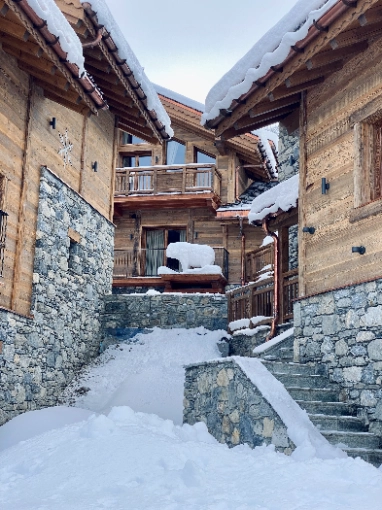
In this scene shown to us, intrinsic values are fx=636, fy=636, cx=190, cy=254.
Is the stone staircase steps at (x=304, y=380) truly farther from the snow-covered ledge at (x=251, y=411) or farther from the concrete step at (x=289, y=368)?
the snow-covered ledge at (x=251, y=411)

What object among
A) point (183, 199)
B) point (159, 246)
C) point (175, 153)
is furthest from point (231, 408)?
point (175, 153)

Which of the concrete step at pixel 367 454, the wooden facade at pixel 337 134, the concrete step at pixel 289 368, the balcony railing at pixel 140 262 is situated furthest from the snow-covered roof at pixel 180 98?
the concrete step at pixel 367 454

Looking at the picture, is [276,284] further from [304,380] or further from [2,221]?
[2,221]

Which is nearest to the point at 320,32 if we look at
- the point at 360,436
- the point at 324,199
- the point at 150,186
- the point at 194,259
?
the point at 324,199

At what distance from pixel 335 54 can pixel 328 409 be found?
4457mm

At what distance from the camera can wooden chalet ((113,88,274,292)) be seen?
19766 mm

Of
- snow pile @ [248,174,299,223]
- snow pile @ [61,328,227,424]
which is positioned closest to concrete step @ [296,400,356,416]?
snow pile @ [61,328,227,424]

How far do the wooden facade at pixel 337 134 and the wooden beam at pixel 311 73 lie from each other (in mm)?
13

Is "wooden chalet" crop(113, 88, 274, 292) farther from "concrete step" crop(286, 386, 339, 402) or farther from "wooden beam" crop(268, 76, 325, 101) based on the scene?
"concrete step" crop(286, 386, 339, 402)

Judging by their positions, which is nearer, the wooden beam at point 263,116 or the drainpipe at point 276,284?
the wooden beam at point 263,116

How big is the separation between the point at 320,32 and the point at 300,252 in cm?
302

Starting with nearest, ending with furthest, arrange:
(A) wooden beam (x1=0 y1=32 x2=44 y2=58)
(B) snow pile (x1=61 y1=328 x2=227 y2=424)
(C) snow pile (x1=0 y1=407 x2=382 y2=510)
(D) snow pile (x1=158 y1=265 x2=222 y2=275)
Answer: (C) snow pile (x1=0 y1=407 x2=382 y2=510)
(A) wooden beam (x1=0 y1=32 x2=44 y2=58)
(B) snow pile (x1=61 y1=328 x2=227 y2=424)
(D) snow pile (x1=158 y1=265 x2=222 y2=275)

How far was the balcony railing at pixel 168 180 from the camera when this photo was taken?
2000cm

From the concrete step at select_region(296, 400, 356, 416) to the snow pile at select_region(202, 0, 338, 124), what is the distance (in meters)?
4.25
